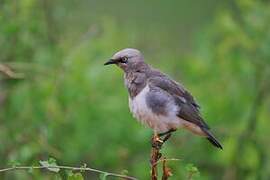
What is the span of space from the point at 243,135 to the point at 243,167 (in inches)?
14.8

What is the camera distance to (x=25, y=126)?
8.77m

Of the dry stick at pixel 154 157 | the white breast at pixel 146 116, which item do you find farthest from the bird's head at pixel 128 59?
the dry stick at pixel 154 157

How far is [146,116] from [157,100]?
14cm

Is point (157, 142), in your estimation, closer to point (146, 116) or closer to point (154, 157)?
point (154, 157)

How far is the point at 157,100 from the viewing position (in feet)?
21.0

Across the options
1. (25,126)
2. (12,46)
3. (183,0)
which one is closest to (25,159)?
(25,126)

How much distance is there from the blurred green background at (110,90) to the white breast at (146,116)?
2.02 m

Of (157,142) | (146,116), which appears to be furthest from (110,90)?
(157,142)

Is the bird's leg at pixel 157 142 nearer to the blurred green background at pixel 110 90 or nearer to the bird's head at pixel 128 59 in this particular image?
the bird's head at pixel 128 59

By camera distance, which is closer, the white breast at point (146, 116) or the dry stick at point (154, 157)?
the dry stick at point (154, 157)

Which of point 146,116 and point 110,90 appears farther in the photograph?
point 110,90

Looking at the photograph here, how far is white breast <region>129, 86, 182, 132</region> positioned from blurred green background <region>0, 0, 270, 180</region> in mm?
2021

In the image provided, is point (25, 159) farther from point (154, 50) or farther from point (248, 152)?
point (154, 50)

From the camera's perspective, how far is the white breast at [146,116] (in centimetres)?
633
